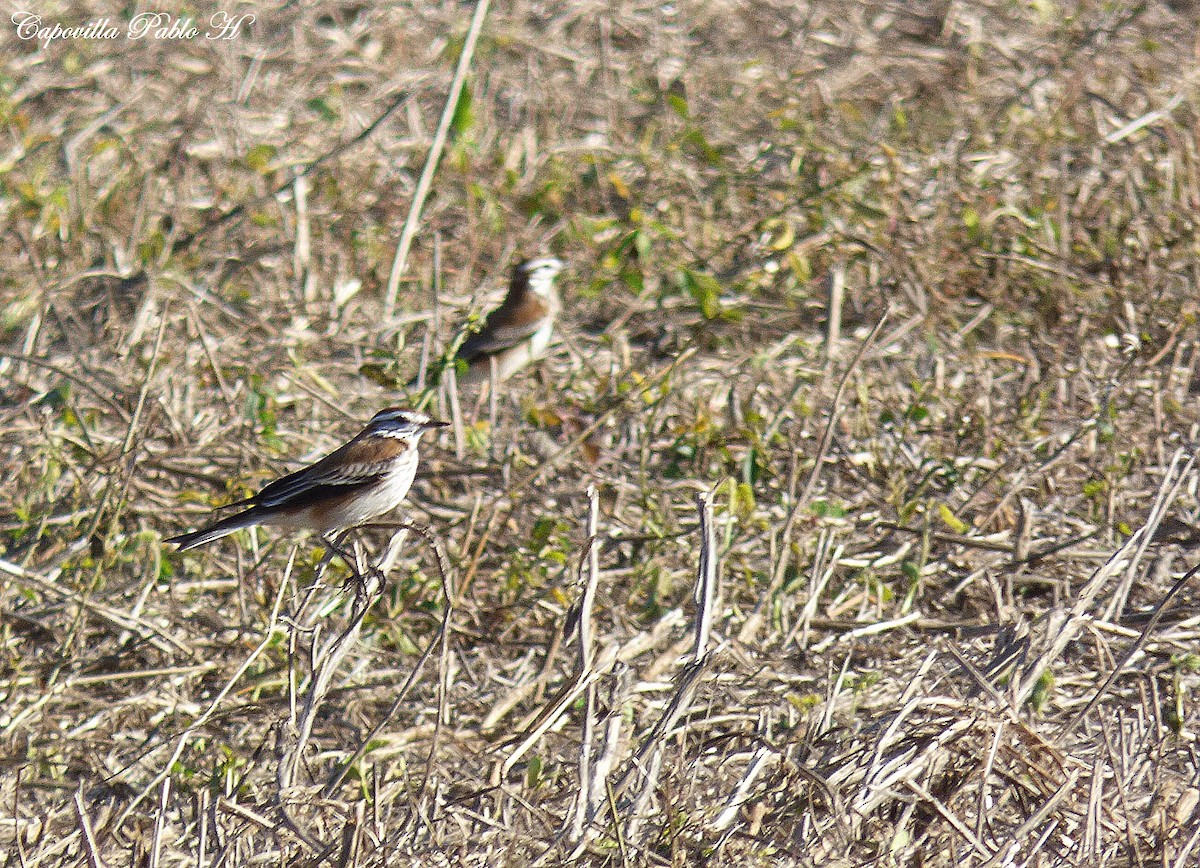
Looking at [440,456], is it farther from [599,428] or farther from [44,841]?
[44,841]

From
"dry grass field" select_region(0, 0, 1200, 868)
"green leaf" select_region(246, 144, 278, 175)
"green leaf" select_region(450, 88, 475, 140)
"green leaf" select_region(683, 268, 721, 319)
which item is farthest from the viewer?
"green leaf" select_region(246, 144, 278, 175)

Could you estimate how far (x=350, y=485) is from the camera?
6.26m

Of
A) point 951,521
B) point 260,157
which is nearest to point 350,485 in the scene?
point 951,521

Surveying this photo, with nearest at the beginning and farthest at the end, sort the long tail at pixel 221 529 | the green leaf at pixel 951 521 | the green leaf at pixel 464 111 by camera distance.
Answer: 1. the long tail at pixel 221 529
2. the green leaf at pixel 951 521
3. the green leaf at pixel 464 111

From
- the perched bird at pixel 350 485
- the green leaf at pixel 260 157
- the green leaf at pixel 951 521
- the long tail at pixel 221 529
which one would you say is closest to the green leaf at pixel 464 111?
the perched bird at pixel 350 485

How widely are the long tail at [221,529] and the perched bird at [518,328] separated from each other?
9.23 feet

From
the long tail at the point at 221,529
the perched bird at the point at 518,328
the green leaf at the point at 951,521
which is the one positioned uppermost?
the long tail at the point at 221,529

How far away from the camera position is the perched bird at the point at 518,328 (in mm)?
8883

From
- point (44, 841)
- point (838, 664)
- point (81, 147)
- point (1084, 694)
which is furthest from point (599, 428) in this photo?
point (81, 147)

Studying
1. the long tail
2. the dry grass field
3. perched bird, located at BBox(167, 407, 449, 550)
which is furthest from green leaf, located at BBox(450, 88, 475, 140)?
the long tail

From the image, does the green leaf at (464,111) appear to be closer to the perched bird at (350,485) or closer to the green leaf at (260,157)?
the perched bird at (350,485)

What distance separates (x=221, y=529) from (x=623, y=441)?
247 cm

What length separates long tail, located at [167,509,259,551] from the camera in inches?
237

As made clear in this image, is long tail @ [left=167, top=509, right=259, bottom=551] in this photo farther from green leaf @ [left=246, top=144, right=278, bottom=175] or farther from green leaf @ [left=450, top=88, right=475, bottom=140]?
green leaf @ [left=246, top=144, right=278, bottom=175]
